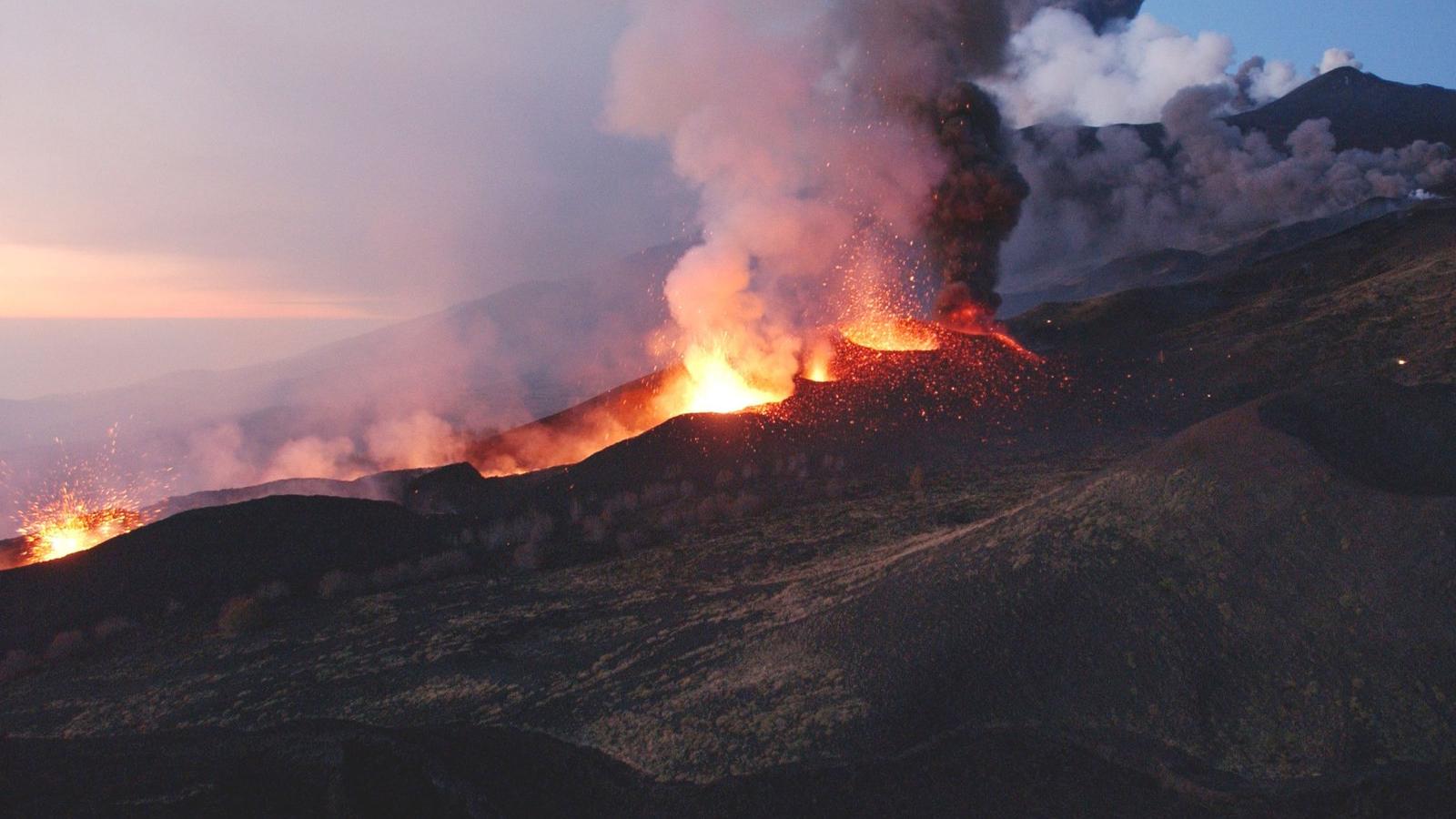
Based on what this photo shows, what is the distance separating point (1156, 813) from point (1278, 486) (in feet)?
20.5

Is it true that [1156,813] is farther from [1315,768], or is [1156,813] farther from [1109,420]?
[1109,420]

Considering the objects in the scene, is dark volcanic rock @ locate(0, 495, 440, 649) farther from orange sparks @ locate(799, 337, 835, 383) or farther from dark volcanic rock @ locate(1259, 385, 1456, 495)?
dark volcanic rock @ locate(1259, 385, 1456, 495)

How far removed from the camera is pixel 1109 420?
94.9 ft

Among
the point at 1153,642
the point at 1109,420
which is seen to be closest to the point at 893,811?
the point at 1153,642

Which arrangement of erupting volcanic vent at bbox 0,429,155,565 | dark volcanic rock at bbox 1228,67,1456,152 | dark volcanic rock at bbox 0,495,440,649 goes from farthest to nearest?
dark volcanic rock at bbox 1228,67,1456,152, erupting volcanic vent at bbox 0,429,155,565, dark volcanic rock at bbox 0,495,440,649

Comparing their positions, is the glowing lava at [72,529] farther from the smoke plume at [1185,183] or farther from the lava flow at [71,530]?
the smoke plume at [1185,183]

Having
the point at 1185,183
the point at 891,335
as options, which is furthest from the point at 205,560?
the point at 1185,183

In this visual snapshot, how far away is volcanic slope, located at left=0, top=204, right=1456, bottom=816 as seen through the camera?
908 centimetres

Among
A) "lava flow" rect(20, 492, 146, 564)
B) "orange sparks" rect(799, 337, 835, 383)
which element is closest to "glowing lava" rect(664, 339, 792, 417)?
"orange sparks" rect(799, 337, 835, 383)

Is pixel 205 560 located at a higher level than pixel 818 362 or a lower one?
lower

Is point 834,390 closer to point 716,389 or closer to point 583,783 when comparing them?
point 716,389

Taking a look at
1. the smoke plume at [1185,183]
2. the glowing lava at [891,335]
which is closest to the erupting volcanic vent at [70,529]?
the glowing lava at [891,335]

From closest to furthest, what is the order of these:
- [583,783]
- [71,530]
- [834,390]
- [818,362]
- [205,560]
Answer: [583,783], [205,560], [71,530], [834,390], [818,362]

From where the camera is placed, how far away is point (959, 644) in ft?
35.5
